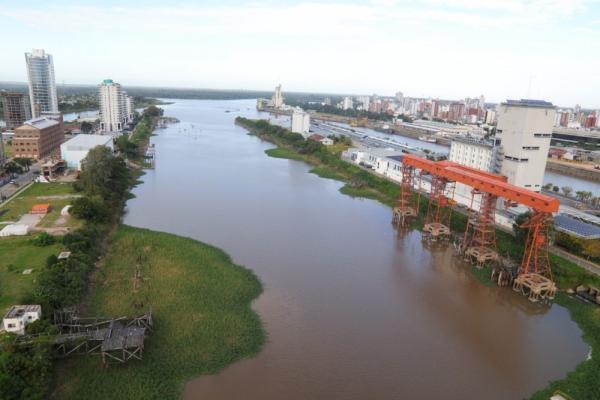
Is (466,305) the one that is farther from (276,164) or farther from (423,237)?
(276,164)

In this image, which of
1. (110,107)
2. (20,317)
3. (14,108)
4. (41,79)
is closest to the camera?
(20,317)

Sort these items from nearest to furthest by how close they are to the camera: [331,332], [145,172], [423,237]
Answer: [331,332]
[423,237]
[145,172]

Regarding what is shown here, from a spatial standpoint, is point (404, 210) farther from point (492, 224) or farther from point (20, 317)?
point (20, 317)

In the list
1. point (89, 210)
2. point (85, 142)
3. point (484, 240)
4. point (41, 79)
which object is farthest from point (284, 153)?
point (41, 79)

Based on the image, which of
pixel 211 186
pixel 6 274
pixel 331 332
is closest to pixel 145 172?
pixel 211 186

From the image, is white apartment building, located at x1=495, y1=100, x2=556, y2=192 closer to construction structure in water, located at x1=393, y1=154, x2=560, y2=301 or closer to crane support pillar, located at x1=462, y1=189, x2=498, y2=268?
construction structure in water, located at x1=393, y1=154, x2=560, y2=301

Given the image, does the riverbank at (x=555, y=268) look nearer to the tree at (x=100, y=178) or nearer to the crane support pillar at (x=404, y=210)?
the crane support pillar at (x=404, y=210)
